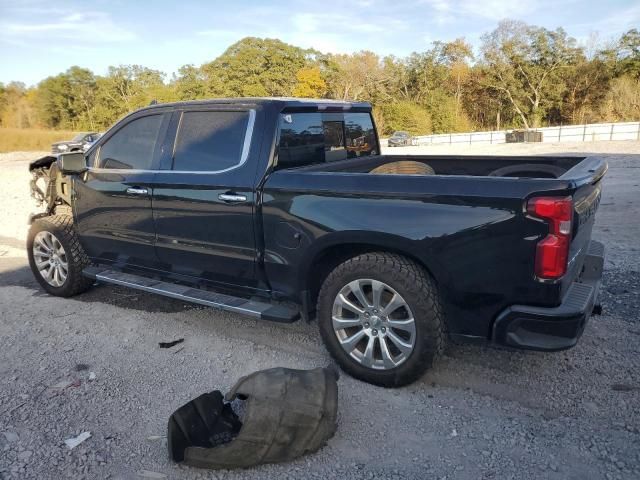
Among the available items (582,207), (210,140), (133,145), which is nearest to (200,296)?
(210,140)

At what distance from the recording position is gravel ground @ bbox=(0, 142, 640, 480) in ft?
9.06

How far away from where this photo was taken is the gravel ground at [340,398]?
2.76 meters

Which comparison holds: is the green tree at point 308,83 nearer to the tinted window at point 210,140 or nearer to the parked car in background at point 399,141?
the parked car in background at point 399,141

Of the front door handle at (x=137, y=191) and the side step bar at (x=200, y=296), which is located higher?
the front door handle at (x=137, y=191)

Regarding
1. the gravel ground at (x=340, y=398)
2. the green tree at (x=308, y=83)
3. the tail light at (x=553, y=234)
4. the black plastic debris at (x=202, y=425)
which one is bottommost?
the gravel ground at (x=340, y=398)

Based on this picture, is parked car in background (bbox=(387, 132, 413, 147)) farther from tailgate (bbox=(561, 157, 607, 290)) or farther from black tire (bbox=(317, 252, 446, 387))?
black tire (bbox=(317, 252, 446, 387))

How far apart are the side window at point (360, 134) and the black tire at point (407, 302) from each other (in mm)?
1708

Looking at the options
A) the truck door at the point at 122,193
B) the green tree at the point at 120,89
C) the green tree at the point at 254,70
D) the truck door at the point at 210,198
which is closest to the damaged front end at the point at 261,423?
the truck door at the point at 210,198

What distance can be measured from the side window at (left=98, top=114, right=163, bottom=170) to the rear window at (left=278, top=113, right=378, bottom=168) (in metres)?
1.24

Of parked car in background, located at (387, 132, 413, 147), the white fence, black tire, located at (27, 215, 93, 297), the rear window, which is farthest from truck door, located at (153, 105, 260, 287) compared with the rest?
parked car in background, located at (387, 132, 413, 147)

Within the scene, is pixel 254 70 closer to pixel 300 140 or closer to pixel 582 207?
pixel 300 140

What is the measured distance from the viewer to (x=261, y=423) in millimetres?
2711

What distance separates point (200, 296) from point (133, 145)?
1.55m

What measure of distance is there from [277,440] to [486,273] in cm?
148
